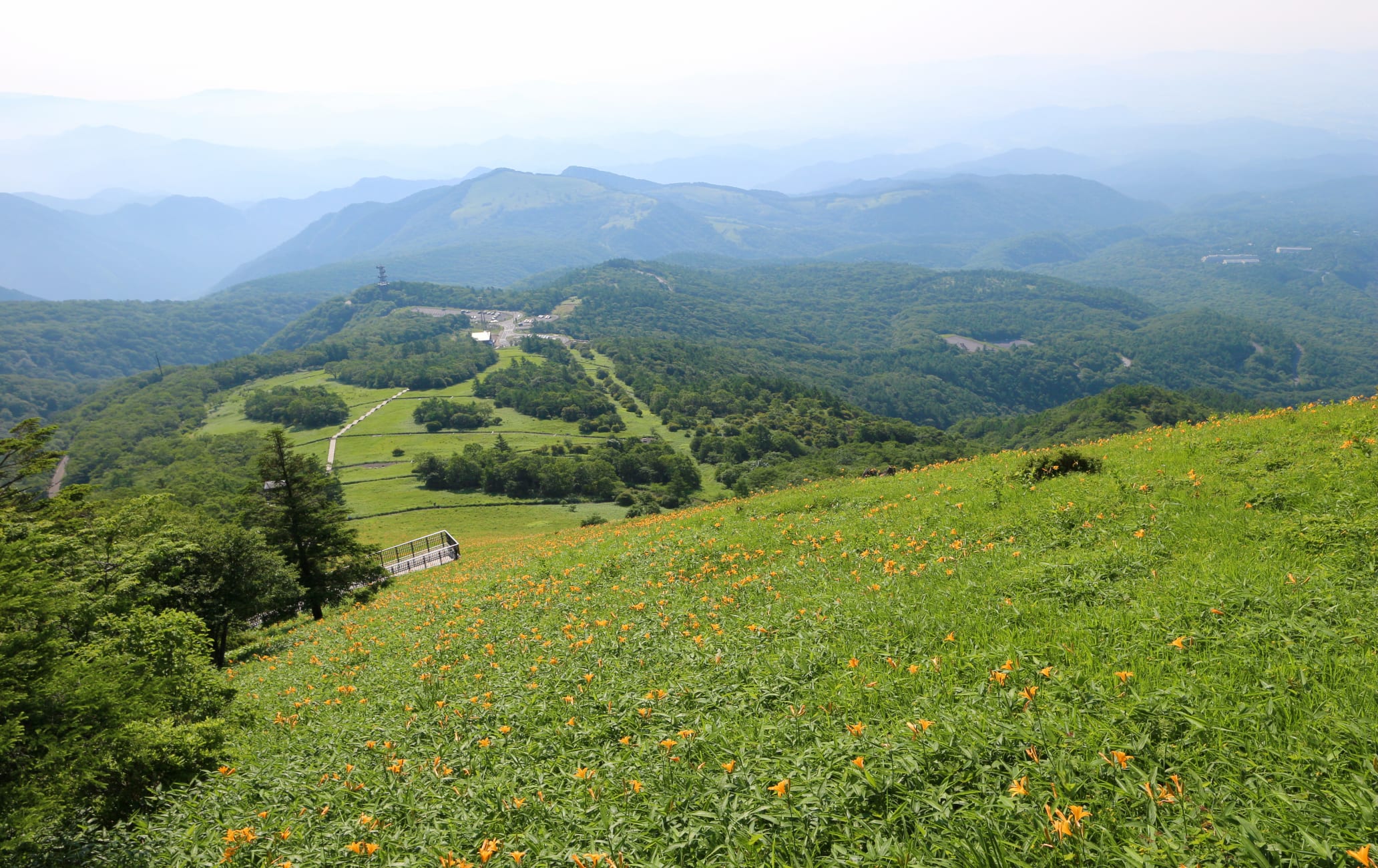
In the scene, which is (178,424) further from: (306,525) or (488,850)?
(488,850)

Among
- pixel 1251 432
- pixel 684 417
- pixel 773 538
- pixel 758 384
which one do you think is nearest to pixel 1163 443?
pixel 1251 432

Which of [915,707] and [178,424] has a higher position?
[915,707]

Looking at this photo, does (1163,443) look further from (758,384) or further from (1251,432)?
(758,384)

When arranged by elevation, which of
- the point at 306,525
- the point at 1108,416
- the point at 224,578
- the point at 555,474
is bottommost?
the point at 555,474

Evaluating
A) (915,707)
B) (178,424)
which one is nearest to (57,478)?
(178,424)

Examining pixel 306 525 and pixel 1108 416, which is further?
pixel 1108 416

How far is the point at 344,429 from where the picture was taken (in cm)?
13212

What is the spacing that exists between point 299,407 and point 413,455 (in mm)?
45462

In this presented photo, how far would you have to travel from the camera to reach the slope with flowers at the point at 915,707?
425 centimetres

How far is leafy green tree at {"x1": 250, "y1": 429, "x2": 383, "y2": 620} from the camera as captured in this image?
2575 cm

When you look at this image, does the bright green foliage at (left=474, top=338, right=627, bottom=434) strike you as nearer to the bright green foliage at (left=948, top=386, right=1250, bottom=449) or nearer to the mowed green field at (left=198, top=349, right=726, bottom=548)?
the mowed green field at (left=198, top=349, right=726, bottom=548)

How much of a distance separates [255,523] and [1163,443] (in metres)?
32.5

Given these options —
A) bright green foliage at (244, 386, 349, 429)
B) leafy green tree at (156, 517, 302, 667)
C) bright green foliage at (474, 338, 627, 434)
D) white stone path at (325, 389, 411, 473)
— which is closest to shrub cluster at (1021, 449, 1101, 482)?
leafy green tree at (156, 517, 302, 667)

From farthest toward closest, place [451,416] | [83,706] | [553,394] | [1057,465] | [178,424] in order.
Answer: [553,394], [178,424], [451,416], [1057,465], [83,706]
